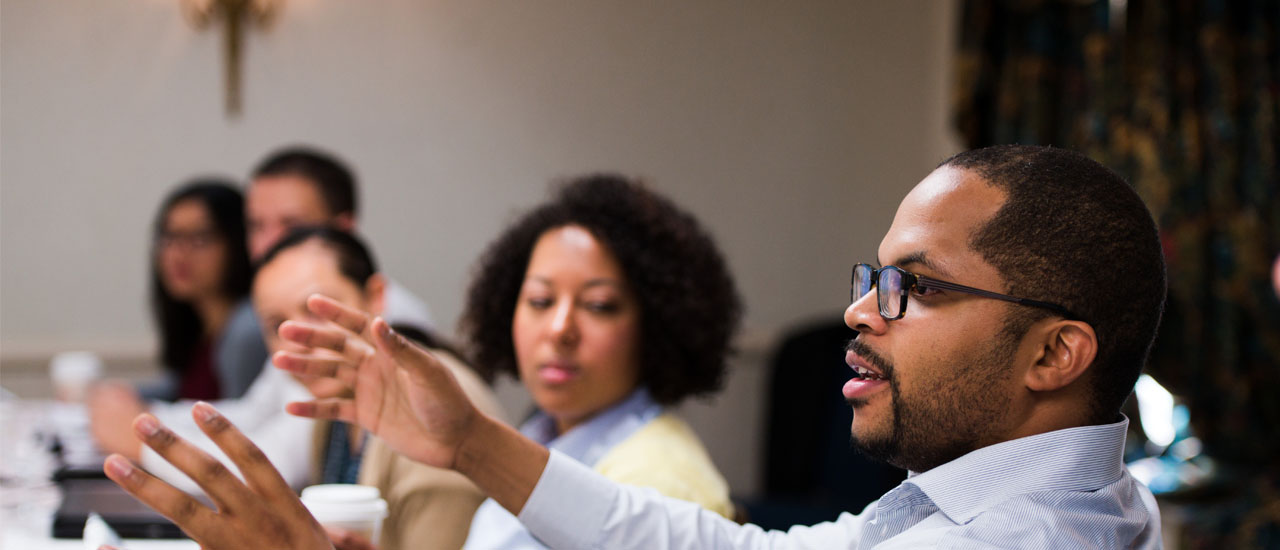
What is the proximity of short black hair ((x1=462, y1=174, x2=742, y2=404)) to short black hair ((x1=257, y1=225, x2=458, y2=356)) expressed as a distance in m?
0.29

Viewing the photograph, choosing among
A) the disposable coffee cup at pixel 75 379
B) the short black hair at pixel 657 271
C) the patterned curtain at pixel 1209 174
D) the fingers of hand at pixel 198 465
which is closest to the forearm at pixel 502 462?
the fingers of hand at pixel 198 465

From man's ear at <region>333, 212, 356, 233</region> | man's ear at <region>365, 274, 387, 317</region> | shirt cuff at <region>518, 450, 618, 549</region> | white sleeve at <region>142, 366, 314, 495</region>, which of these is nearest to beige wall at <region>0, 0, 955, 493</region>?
man's ear at <region>333, 212, 356, 233</region>

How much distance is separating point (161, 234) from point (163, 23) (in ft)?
2.40

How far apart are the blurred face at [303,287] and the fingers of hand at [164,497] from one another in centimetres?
98

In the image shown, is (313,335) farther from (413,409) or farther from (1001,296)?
(1001,296)

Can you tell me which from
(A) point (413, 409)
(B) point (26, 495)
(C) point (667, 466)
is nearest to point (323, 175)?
(B) point (26, 495)

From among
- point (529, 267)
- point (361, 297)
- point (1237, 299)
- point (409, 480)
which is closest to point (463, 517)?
point (409, 480)

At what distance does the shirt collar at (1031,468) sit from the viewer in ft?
2.83

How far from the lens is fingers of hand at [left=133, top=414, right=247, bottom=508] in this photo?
2.84ft

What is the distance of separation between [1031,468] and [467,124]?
290 centimetres

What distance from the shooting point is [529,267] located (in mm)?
1583

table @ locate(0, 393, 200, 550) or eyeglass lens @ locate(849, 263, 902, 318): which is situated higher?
eyeglass lens @ locate(849, 263, 902, 318)

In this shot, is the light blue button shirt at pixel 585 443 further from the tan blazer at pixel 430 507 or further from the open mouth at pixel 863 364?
the open mouth at pixel 863 364

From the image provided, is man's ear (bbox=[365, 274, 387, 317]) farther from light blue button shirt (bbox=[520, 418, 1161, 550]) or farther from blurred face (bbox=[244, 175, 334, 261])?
light blue button shirt (bbox=[520, 418, 1161, 550])
